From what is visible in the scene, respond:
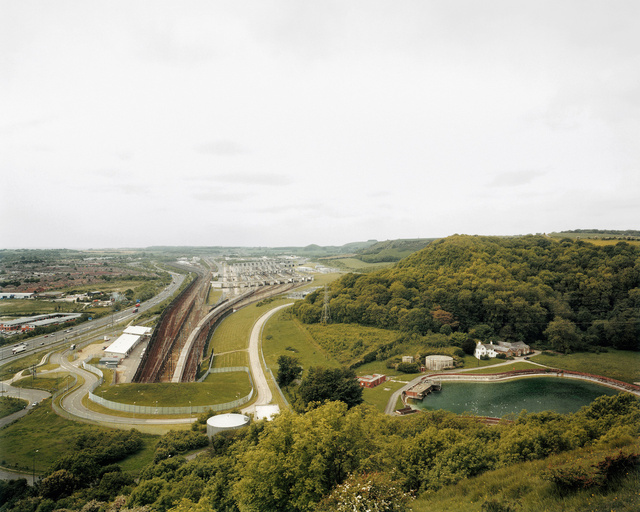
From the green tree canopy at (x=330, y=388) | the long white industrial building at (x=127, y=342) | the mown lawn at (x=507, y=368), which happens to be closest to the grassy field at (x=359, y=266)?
the mown lawn at (x=507, y=368)

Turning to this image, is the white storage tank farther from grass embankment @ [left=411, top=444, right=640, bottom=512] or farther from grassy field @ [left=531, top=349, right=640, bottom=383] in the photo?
grassy field @ [left=531, top=349, right=640, bottom=383]

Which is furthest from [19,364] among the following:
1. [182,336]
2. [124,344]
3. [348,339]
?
[348,339]

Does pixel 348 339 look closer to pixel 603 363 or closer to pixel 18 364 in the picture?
pixel 603 363

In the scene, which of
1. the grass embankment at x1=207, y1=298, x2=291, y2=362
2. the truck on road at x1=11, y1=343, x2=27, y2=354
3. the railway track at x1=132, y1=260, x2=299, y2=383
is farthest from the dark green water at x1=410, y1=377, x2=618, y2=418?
the truck on road at x1=11, y1=343, x2=27, y2=354

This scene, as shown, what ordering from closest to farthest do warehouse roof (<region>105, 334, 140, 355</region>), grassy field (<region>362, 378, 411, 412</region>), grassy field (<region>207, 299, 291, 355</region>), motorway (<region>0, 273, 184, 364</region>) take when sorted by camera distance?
grassy field (<region>362, 378, 411, 412</region>)
motorway (<region>0, 273, 184, 364</region>)
warehouse roof (<region>105, 334, 140, 355</region>)
grassy field (<region>207, 299, 291, 355</region>)

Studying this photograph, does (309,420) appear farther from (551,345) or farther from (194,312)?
(194,312)

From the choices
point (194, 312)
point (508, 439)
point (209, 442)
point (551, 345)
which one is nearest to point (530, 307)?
point (551, 345)
